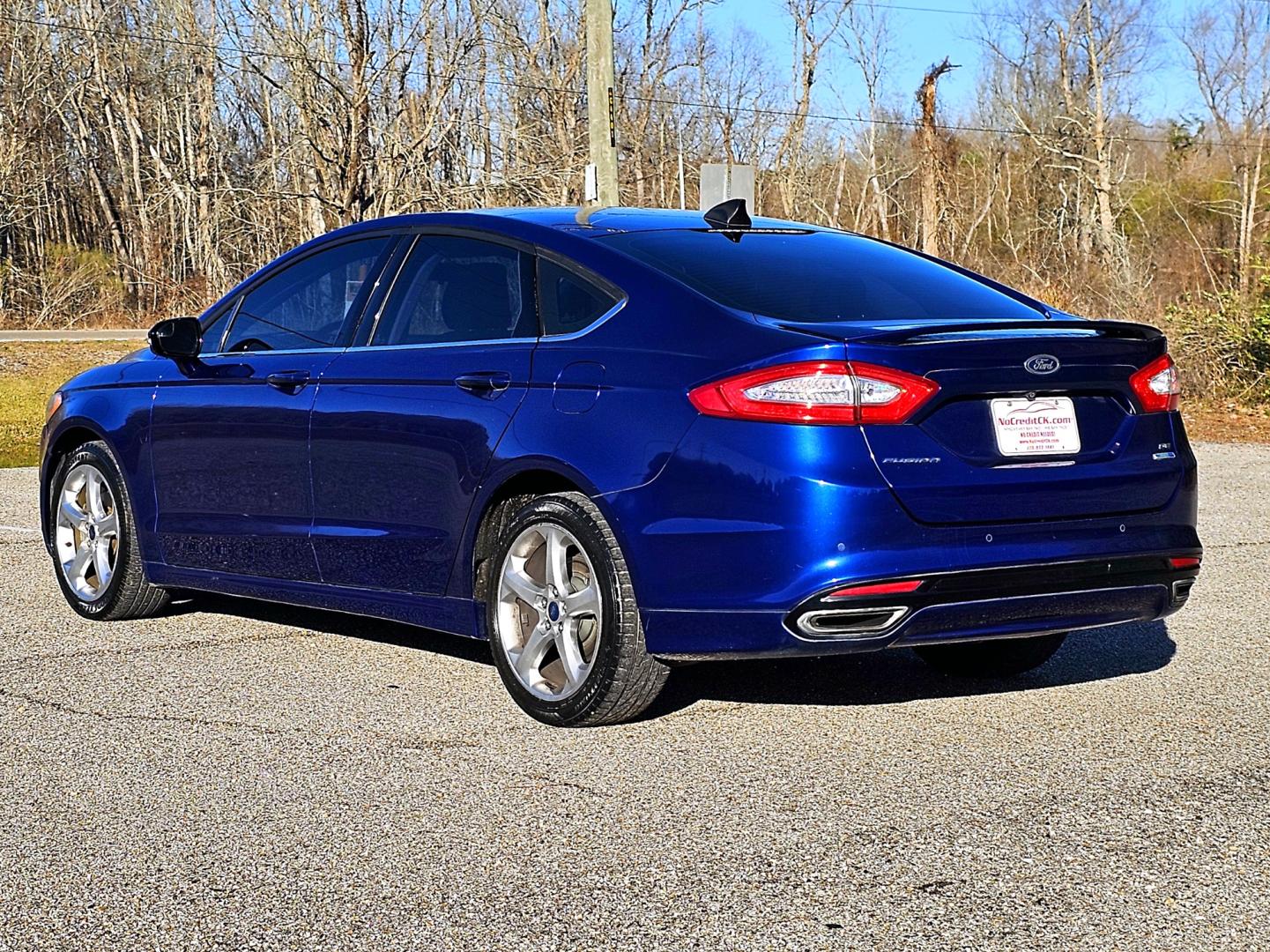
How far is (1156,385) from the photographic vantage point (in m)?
4.99

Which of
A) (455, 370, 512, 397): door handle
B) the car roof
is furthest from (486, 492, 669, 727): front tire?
the car roof

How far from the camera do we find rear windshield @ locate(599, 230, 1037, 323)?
498 cm

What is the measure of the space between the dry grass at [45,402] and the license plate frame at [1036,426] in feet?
38.3

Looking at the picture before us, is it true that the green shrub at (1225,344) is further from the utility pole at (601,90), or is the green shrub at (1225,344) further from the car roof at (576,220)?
the car roof at (576,220)

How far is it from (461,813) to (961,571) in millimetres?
1464

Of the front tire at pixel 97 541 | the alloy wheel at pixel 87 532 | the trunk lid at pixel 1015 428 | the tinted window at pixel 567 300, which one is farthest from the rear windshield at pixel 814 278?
the alloy wheel at pixel 87 532

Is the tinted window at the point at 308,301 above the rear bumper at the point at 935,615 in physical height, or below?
above

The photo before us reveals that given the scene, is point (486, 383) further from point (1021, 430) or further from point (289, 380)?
point (1021, 430)

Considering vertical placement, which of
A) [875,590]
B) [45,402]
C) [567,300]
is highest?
[567,300]

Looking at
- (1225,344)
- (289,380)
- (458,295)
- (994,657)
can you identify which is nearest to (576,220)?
(458,295)

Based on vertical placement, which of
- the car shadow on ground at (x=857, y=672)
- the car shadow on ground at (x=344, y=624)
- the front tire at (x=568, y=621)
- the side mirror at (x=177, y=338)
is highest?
the side mirror at (x=177, y=338)

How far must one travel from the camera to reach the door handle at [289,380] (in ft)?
19.7

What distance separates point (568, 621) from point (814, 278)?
1321 mm

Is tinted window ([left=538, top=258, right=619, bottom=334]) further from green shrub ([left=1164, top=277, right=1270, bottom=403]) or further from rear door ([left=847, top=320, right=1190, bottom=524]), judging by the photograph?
green shrub ([left=1164, top=277, right=1270, bottom=403])
